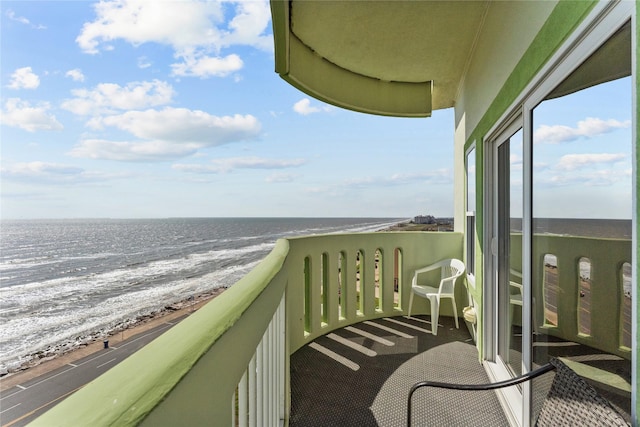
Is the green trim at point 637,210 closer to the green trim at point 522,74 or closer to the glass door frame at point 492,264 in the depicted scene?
the green trim at point 522,74

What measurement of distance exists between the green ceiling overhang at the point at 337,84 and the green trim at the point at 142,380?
2475mm

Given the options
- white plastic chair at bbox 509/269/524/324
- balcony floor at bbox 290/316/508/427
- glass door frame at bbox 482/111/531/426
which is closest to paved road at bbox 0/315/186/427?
balcony floor at bbox 290/316/508/427

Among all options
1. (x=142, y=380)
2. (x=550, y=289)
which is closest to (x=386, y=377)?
(x=550, y=289)

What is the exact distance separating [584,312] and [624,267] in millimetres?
399

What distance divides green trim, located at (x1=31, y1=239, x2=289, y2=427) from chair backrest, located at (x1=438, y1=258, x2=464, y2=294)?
12.2ft

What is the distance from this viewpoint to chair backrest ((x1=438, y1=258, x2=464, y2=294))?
4.00 m

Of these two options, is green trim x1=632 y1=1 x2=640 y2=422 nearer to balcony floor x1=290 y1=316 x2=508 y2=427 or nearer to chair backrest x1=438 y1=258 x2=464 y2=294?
balcony floor x1=290 y1=316 x2=508 y2=427

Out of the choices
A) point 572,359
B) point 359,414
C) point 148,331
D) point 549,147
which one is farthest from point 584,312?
point 148,331

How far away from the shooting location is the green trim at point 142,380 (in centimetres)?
32

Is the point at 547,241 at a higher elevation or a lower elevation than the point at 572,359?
higher

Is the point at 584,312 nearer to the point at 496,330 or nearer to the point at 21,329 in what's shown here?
the point at 496,330

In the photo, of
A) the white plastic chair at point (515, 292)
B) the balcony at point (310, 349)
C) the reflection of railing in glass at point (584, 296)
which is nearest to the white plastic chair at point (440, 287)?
the balcony at point (310, 349)

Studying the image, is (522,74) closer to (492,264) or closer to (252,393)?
(492,264)

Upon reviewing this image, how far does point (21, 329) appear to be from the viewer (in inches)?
829
